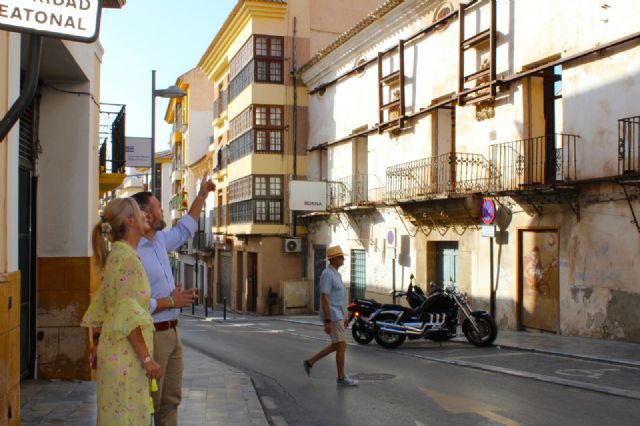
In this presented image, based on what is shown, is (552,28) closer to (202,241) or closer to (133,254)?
(133,254)

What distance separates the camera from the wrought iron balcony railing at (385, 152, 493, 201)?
18.4 metres

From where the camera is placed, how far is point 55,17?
166 inches

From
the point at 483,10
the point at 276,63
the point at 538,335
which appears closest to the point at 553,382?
the point at 538,335

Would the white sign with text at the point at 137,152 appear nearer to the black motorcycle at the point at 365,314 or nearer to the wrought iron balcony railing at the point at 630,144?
the black motorcycle at the point at 365,314

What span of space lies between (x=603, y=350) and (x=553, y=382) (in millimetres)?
3611

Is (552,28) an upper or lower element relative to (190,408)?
upper

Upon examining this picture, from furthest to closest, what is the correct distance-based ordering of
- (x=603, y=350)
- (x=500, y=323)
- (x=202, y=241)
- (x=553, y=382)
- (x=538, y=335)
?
(x=202, y=241)
(x=500, y=323)
(x=538, y=335)
(x=603, y=350)
(x=553, y=382)

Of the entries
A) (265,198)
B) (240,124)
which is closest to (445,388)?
(265,198)

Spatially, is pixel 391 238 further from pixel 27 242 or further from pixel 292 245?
pixel 27 242

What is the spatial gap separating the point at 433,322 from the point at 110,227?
10.3 m

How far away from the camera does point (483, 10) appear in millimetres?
18531

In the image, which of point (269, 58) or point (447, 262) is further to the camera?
point (269, 58)

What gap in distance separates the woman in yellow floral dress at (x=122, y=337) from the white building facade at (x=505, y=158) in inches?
426

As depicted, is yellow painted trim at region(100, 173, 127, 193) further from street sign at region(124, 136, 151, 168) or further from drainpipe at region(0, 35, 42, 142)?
drainpipe at region(0, 35, 42, 142)
